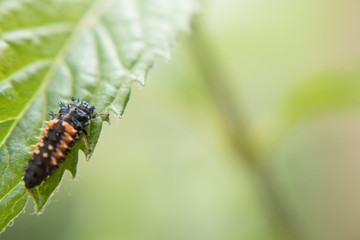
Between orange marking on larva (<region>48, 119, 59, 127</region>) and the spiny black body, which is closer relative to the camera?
the spiny black body

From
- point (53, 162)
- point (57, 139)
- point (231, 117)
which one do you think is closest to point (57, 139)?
point (57, 139)

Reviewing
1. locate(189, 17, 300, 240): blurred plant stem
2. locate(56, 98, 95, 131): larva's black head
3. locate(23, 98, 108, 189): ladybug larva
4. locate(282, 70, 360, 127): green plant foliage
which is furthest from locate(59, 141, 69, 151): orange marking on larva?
locate(282, 70, 360, 127): green plant foliage

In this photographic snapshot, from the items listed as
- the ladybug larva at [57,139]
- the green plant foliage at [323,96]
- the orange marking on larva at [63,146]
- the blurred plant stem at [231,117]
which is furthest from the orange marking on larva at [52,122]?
the green plant foliage at [323,96]

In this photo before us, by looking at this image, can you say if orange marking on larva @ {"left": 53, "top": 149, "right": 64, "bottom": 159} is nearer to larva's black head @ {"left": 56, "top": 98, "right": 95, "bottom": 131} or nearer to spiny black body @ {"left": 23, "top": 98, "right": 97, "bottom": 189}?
spiny black body @ {"left": 23, "top": 98, "right": 97, "bottom": 189}

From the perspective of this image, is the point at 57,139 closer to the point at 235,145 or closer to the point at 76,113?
the point at 76,113

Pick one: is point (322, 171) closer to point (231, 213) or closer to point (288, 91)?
point (231, 213)

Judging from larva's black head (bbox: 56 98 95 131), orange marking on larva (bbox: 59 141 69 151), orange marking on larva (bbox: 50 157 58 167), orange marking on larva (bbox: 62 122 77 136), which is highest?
larva's black head (bbox: 56 98 95 131)

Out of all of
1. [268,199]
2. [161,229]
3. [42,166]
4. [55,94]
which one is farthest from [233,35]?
[42,166]
